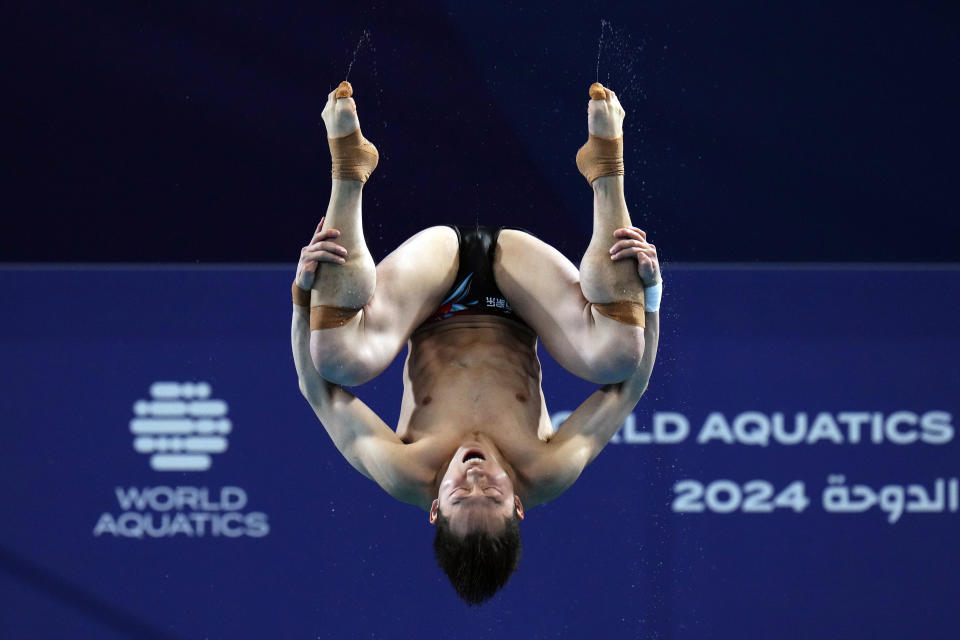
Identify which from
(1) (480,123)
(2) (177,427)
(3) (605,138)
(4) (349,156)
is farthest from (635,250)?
(2) (177,427)

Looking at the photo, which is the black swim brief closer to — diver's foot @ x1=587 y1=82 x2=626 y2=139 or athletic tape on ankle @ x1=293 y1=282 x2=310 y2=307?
athletic tape on ankle @ x1=293 y1=282 x2=310 y2=307

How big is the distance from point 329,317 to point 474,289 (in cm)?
61

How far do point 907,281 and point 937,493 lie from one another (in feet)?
3.04

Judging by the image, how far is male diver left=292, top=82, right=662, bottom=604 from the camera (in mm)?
3236

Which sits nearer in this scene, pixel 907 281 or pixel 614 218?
pixel 614 218

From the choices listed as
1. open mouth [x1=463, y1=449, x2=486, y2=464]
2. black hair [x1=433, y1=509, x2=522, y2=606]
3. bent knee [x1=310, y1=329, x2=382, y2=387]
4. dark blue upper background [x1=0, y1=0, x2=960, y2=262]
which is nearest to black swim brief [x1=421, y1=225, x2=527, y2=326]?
bent knee [x1=310, y1=329, x2=382, y2=387]

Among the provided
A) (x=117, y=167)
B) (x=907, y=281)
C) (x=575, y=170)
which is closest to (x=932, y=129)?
(x=907, y=281)

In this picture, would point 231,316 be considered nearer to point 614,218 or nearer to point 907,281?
point 614,218

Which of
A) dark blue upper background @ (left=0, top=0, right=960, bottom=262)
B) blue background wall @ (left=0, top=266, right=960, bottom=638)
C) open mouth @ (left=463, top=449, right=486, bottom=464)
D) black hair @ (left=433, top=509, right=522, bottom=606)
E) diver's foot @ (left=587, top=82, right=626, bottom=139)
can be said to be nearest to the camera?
black hair @ (left=433, top=509, right=522, bottom=606)

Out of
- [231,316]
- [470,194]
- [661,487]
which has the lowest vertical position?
[661,487]

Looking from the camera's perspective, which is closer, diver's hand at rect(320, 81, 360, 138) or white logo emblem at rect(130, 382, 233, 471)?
diver's hand at rect(320, 81, 360, 138)

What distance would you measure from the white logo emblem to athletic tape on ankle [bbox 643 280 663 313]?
7.83ft

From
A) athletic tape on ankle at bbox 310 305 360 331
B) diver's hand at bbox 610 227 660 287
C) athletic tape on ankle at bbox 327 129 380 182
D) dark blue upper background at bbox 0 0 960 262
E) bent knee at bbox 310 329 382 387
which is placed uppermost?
dark blue upper background at bbox 0 0 960 262

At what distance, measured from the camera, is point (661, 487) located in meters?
5.23
